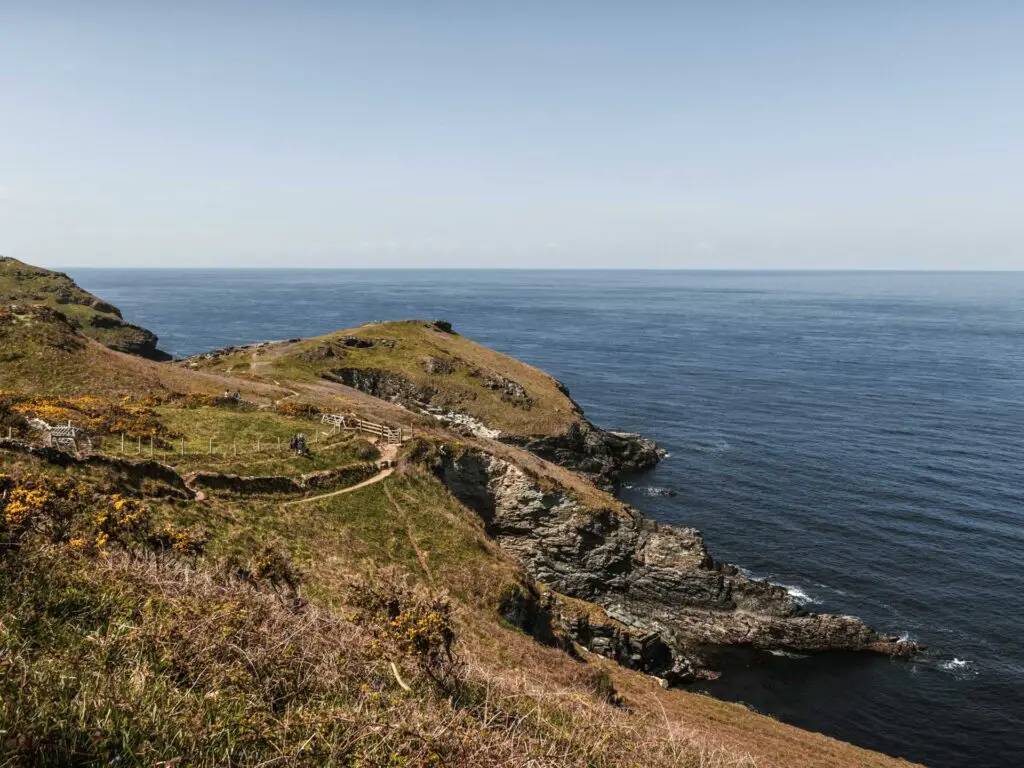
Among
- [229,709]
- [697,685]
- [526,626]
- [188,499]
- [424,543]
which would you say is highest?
[229,709]

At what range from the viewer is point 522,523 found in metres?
64.2

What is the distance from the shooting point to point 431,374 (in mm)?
104000

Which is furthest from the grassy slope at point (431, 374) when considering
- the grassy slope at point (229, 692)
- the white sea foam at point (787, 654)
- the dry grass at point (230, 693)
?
the dry grass at point (230, 693)

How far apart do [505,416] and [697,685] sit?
173 feet

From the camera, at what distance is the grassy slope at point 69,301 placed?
457ft

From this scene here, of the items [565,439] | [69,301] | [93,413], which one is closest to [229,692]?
[93,413]

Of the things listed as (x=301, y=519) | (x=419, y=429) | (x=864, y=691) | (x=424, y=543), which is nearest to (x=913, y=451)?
(x=864, y=691)

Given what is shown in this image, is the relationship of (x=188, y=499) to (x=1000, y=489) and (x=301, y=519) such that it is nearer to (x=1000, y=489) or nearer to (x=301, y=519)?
(x=301, y=519)

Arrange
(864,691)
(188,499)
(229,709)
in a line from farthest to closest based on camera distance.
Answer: (864,691) < (188,499) < (229,709)

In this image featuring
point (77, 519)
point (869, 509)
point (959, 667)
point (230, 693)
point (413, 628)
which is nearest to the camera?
point (230, 693)

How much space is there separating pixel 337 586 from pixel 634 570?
1478 inches

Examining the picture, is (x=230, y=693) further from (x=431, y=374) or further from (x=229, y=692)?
(x=431, y=374)

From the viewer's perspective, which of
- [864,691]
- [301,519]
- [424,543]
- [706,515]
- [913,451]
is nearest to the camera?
[301,519]

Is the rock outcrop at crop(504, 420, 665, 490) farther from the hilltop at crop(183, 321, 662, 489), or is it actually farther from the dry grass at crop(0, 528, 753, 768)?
the dry grass at crop(0, 528, 753, 768)
